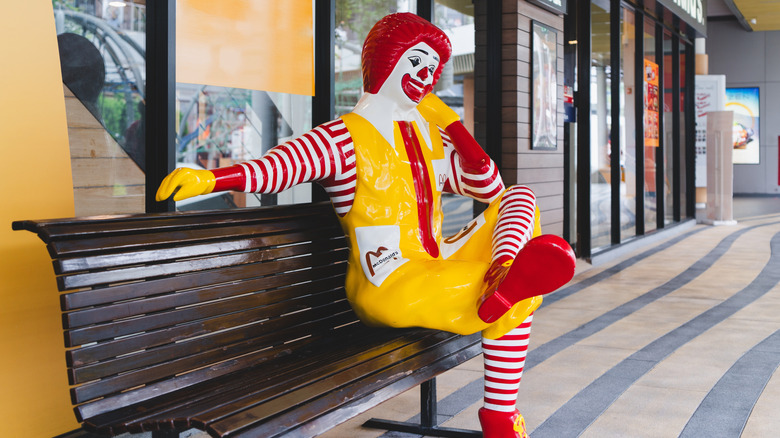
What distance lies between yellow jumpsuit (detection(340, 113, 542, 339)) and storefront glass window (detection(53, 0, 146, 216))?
0.74 meters

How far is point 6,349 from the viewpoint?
87.7 inches

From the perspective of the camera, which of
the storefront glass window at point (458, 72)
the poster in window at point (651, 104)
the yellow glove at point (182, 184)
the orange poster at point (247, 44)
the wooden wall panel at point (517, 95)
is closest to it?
the yellow glove at point (182, 184)

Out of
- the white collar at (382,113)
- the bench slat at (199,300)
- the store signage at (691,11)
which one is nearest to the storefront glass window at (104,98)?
the bench slat at (199,300)

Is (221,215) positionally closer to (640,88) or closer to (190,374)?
(190,374)

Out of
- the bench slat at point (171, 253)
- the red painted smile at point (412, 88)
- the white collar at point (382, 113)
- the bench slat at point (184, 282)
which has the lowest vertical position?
the bench slat at point (184, 282)

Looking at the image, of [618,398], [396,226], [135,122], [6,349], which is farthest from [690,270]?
[6,349]

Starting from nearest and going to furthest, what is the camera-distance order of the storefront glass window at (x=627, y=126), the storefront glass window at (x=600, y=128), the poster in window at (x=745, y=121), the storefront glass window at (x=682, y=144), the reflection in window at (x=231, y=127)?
the reflection in window at (x=231, y=127), the storefront glass window at (x=600, y=128), the storefront glass window at (x=627, y=126), the storefront glass window at (x=682, y=144), the poster in window at (x=745, y=121)

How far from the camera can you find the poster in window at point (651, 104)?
946 centimetres

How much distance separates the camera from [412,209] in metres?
2.63

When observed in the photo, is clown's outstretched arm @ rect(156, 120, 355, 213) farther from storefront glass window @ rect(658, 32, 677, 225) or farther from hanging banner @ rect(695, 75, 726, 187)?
hanging banner @ rect(695, 75, 726, 187)

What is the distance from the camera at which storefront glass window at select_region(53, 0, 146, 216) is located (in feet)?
8.30

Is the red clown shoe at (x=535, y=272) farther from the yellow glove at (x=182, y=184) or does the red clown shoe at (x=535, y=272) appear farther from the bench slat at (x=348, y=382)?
the yellow glove at (x=182, y=184)

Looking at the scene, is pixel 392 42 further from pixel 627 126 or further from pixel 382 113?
pixel 627 126

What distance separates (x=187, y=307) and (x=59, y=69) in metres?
0.86
